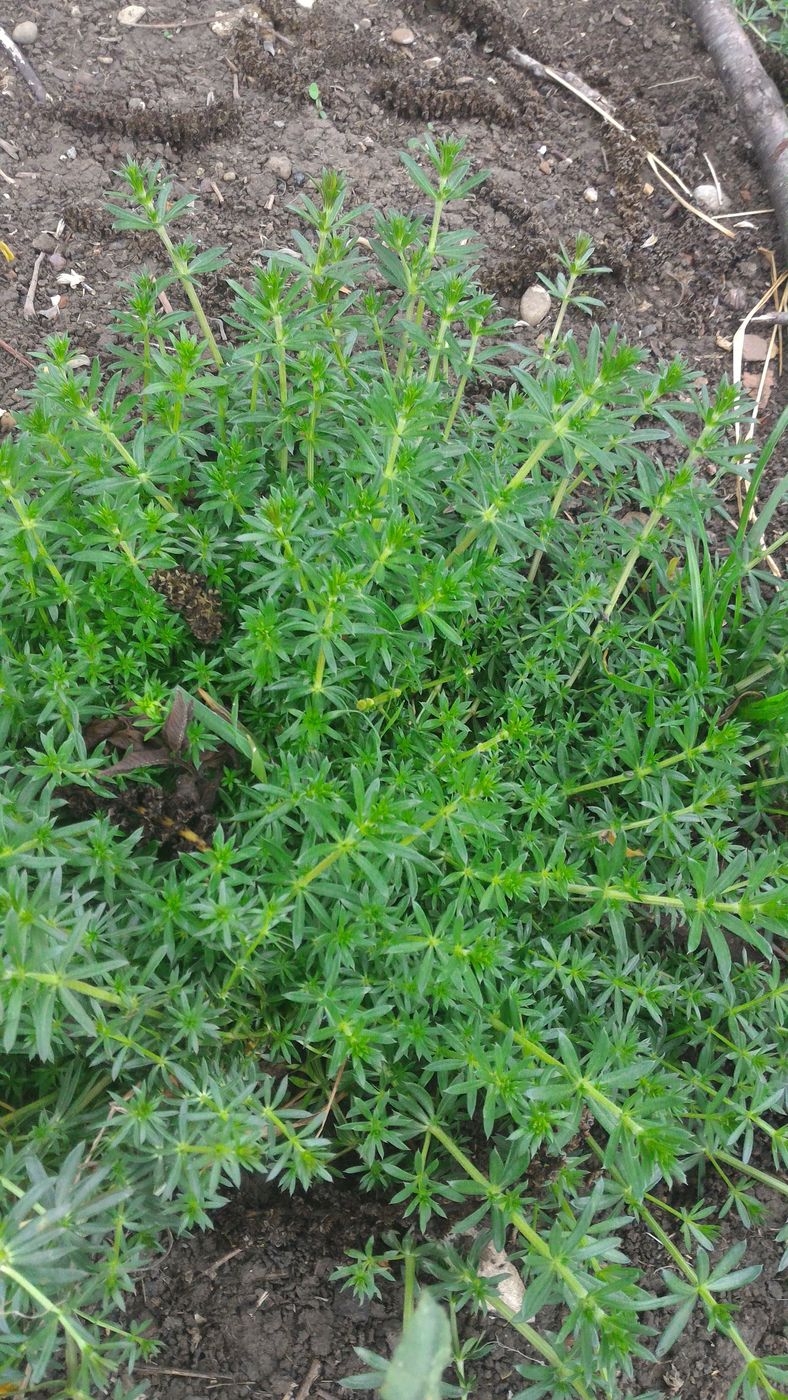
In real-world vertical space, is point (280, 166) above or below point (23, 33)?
below

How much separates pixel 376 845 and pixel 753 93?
4325mm

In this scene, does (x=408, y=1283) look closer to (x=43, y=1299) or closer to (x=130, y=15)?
(x=43, y=1299)

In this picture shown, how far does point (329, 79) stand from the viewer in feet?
15.2

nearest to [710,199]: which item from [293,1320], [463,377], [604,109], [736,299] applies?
[736,299]

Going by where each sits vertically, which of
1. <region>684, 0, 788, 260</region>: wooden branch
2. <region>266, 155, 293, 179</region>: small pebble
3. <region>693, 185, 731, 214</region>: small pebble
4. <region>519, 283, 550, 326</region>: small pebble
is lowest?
<region>519, 283, 550, 326</region>: small pebble

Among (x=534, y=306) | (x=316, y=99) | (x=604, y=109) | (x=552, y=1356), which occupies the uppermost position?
(x=604, y=109)

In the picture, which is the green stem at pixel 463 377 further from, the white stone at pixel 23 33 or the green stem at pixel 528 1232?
the white stone at pixel 23 33

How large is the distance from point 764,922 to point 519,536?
122 centimetres

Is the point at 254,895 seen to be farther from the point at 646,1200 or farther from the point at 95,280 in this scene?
the point at 95,280

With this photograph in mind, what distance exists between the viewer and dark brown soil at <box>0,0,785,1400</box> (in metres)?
4.16

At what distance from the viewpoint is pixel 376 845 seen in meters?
2.35

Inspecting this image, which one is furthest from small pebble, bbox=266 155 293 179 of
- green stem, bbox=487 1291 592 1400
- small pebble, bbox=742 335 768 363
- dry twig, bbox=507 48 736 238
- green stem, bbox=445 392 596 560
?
green stem, bbox=487 1291 592 1400

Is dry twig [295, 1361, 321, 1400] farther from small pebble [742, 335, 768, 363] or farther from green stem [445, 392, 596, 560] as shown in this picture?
small pebble [742, 335, 768, 363]

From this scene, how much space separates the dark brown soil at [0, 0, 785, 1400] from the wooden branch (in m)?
0.07
